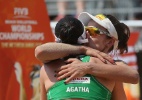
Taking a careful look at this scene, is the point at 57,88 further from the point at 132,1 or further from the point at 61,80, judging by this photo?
the point at 132,1

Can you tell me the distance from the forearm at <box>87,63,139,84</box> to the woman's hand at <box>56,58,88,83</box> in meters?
0.04

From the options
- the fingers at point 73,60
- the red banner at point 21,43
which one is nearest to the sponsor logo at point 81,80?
the fingers at point 73,60

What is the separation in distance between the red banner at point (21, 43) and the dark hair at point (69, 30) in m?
1.50

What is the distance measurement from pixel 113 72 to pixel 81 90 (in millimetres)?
213

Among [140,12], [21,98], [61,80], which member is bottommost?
[140,12]

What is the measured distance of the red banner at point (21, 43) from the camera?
4.81m

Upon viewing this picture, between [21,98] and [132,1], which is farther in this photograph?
[132,1]

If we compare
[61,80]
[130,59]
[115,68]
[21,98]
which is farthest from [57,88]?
[130,59]

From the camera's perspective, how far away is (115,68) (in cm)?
335

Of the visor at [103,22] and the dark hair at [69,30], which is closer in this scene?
the dark hair at [69,30]

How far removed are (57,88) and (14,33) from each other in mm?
1644

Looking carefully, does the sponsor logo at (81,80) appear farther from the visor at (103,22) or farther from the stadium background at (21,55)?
the stadium background at (21,55)

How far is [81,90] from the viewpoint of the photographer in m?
3.28

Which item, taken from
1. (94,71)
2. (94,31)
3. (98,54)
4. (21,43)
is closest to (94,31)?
(94,31)
